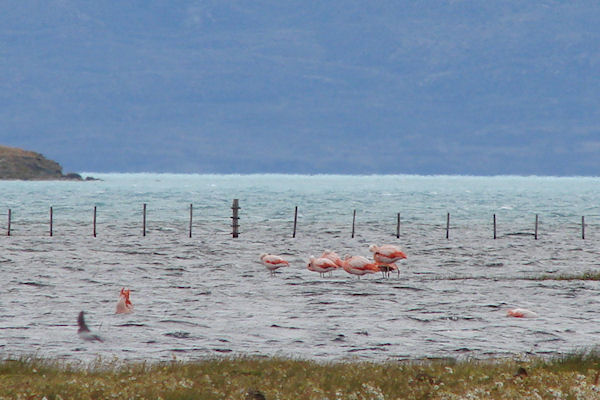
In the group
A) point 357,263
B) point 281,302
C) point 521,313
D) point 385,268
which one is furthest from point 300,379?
point 385,268

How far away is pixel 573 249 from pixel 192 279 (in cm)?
2876

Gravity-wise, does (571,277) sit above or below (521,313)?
above

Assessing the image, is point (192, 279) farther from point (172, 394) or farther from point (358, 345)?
point (172, 394)

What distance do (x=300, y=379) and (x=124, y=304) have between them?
10.7 m

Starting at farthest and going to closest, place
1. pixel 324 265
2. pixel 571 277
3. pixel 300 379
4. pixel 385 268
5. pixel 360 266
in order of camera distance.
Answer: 1. pixel 385 268
2. pixel 571 277
3. pixel 324 265
4. pixel 360 266
5. pixel 300 379

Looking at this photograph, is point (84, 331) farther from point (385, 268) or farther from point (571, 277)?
point (571, 277)

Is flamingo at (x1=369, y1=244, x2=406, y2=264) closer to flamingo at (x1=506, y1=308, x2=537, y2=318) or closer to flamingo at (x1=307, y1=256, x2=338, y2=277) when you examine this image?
flamingo at (x1=307, y1=256, x2=338, y2=277)

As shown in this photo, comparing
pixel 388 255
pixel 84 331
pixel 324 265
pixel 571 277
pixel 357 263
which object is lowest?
pixel 84 331

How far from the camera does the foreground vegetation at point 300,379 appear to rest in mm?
13414

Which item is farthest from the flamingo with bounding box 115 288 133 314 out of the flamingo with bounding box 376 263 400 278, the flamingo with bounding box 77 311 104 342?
the flamingo with bounding box 376 263 400 278

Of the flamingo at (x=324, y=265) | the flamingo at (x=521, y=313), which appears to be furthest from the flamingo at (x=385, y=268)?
the flamingo at (x=521, y=313)

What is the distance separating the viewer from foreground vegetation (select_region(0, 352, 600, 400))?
44.0 ft

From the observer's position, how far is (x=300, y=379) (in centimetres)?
1488

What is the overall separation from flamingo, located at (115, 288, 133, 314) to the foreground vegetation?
7.79 metres
